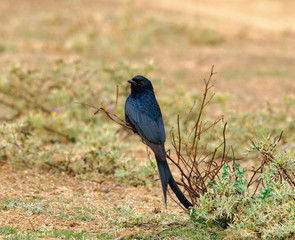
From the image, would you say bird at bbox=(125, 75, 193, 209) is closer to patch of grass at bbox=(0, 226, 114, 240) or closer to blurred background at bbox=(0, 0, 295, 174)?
patch of grass at bbox=(0, 226, 114, 240)

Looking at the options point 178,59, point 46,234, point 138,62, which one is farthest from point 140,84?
point 178,59

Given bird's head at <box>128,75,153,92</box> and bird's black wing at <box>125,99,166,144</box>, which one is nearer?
bird's black wing at <box>125,99,166,144</box>

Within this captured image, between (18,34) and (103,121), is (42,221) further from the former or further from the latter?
(18,34)

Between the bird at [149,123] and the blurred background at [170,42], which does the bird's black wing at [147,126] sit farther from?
the blurred background at [170,42]

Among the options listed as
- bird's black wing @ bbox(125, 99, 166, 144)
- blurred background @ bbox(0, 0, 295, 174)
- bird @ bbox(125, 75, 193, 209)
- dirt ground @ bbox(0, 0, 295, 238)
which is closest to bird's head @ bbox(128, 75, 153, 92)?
bird @ bbox(125, 75, 193, 209)

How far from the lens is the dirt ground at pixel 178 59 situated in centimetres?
426

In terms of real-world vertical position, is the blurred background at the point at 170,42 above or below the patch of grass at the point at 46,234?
above

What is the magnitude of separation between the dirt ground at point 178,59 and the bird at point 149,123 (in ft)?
1.25

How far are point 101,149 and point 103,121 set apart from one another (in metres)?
1.51

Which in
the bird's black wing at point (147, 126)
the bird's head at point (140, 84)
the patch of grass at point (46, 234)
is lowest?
the patch of grass at point (46, 234)

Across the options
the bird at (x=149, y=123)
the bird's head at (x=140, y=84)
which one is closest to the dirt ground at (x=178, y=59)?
the bird at (x=149, y=123)

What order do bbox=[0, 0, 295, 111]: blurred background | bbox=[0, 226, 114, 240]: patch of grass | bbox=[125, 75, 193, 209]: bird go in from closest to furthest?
bbox=[0, 226, 114, 240]: patch of grass < bbox=[125, 75, 193, 209]: bird < bbox=[0, 0, 295, 111]: blurred background

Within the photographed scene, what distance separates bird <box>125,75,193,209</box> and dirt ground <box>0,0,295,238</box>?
38cm

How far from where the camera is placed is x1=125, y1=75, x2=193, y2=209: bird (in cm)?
335
